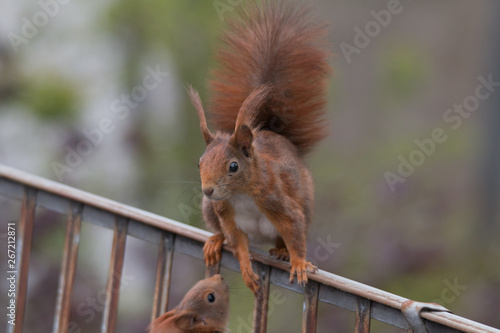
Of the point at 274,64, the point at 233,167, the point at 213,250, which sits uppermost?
the point at 274,64

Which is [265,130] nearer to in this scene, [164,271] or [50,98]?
[164,271]

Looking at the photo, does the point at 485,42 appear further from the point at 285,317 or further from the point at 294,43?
the point at 294,43

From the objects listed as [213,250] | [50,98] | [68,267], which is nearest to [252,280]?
[213,250]

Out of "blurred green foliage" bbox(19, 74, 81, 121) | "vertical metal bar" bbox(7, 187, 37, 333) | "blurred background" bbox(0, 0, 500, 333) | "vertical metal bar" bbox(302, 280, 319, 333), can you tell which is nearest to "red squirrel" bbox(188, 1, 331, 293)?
"vertical metal bar" bbox(302, 280, 319, 333)

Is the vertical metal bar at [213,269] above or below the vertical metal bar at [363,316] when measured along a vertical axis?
above

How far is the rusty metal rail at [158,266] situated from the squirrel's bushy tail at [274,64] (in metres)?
0.40

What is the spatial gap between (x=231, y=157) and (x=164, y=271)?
30 centimetres

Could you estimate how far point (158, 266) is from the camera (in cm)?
160

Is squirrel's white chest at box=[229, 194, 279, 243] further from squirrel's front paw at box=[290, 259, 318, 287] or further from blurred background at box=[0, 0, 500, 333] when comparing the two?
blurred background at box=[0, 0, 500, 333]

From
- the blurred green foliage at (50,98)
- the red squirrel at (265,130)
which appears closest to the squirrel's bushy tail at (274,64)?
the red squirrel at (265,130)

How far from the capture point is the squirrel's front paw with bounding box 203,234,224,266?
164 cm

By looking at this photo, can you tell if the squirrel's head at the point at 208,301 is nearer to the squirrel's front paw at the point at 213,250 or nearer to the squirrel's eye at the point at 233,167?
the squirrel's front paw at the point at 213,250

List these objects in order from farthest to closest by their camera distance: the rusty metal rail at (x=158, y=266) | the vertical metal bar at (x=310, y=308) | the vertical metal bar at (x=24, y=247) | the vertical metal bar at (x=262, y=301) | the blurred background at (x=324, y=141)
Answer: the blurred background at (x=324, y=141)
the vertical metal bar at (x=24, y=247)
the vertical metal bar at (x=262, y=301)
the vertical metal bar at (x=310, y=308)
the rusty metal rail at (x=158, y=266)

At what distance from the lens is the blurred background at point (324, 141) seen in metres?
3.26
